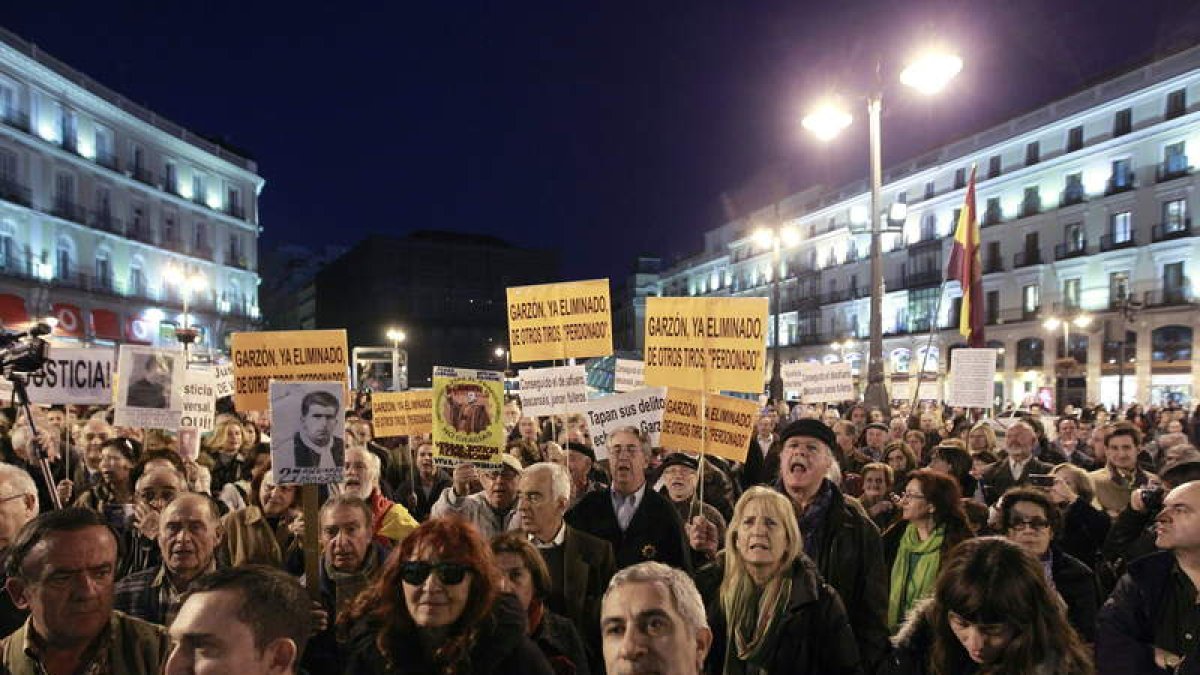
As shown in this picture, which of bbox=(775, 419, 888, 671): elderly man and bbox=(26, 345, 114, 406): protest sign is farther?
bbox=(26, 345, 114, 406): protest sign

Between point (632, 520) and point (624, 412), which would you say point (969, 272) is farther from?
point (632, 520)

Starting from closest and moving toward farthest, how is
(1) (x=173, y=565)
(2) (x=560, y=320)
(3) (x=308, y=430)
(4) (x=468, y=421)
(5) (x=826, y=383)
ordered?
(1) (x=173, y=565) < (3) (x=308, y=430) < (4) (x=468, y=421) < (2) (x=560, y=320) < (5) (x=826, y=383)

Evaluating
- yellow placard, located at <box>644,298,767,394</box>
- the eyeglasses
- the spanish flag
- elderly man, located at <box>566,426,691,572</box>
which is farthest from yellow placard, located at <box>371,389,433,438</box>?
the spanish flag

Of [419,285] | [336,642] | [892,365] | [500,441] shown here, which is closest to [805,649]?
[336,642]

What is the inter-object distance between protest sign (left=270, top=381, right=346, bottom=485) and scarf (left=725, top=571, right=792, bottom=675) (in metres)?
1.97

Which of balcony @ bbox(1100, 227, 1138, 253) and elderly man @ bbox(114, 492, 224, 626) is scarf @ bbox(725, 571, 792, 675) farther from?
balcony @ bbox(1100, 227, 1138, 253)

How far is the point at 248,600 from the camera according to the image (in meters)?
2.08

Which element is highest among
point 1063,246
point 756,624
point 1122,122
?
point 1122,122

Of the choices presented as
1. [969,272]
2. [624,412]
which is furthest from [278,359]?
[969,272]

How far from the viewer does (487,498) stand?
5.68 metres

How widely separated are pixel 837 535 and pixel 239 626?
2.76 metres

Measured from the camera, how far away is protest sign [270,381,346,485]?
3941 mm

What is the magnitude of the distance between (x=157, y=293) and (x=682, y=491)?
145 ft

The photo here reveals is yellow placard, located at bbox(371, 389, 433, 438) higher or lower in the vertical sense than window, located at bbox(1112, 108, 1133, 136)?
lower
